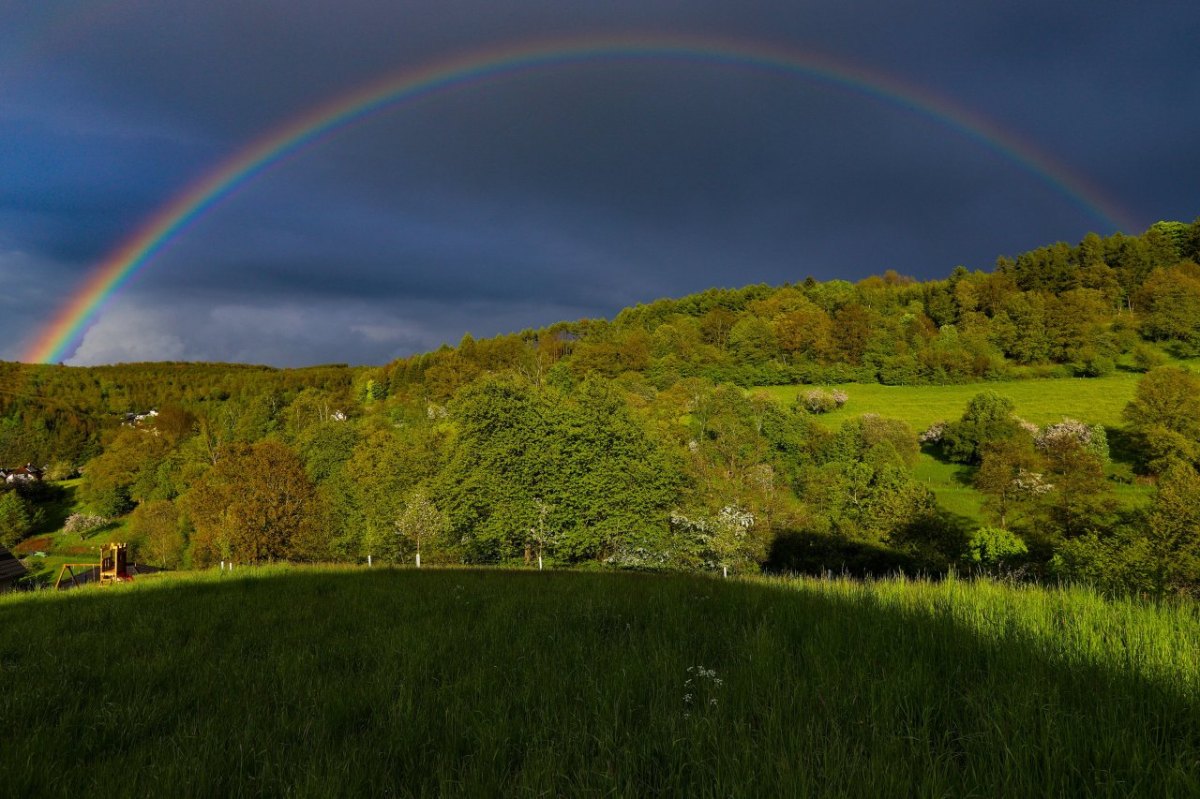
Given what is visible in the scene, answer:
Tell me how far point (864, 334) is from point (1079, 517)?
266 feet

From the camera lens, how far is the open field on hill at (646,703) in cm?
243

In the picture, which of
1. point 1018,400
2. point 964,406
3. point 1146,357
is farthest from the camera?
point 1146,357

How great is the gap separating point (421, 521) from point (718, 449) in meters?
43.9

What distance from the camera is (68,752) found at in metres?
3.16

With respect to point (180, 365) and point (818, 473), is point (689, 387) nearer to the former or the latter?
point (818, 473)

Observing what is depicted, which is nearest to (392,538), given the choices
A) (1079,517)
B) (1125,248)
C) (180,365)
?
(1079,517)

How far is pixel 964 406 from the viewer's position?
292ft

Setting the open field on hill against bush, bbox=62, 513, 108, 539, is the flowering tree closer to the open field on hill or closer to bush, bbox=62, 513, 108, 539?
the open field on hill

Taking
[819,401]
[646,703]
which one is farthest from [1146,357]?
[646,703]

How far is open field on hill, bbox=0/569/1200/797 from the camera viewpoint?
7.97ft

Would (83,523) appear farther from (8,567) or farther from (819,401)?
(819,401)

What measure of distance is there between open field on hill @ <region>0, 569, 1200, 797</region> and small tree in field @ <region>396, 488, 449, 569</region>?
40764 mm

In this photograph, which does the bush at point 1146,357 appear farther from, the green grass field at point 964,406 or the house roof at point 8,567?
the house roof at point 8,567

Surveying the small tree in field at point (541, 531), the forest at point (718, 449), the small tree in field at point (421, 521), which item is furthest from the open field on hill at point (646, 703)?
the small tree in field at point (421, 521)
